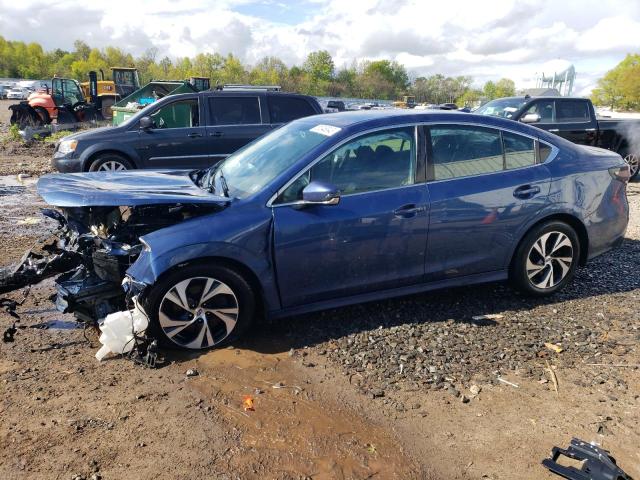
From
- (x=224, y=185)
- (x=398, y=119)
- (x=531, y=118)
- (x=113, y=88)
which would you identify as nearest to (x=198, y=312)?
(x=224, y=185)

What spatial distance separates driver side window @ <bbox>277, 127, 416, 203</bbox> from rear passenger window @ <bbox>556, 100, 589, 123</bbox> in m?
8.69

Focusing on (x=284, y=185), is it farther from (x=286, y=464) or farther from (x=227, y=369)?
(x=286, y=464)

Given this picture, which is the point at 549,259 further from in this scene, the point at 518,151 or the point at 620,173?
the point at 620,173

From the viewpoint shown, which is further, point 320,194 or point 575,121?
point 575,121

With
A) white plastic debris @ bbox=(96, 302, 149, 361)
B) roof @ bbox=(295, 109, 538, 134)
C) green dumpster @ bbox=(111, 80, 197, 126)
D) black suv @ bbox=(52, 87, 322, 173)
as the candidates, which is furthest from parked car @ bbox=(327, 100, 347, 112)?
white plastic debris @ bbox=(96, 302, 149, 361)

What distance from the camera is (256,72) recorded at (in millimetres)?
95250

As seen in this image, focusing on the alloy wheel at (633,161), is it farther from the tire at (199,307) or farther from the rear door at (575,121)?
the tire at (199,307)

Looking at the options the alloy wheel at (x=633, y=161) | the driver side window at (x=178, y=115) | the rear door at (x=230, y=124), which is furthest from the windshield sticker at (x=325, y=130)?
the alloy wheel at (x=633, y=161)

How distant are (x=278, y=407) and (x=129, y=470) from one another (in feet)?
3.00

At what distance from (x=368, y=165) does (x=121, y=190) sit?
75.6 inches

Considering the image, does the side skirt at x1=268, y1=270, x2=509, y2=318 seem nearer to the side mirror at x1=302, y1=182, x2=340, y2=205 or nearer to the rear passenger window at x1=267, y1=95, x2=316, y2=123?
the side mirror at x1=302, y1=182, x2=340, y2=205

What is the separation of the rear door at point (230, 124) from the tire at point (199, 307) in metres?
5.75

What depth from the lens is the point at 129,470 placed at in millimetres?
2631

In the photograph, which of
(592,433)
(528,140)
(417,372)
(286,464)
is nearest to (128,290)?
(286,464)
